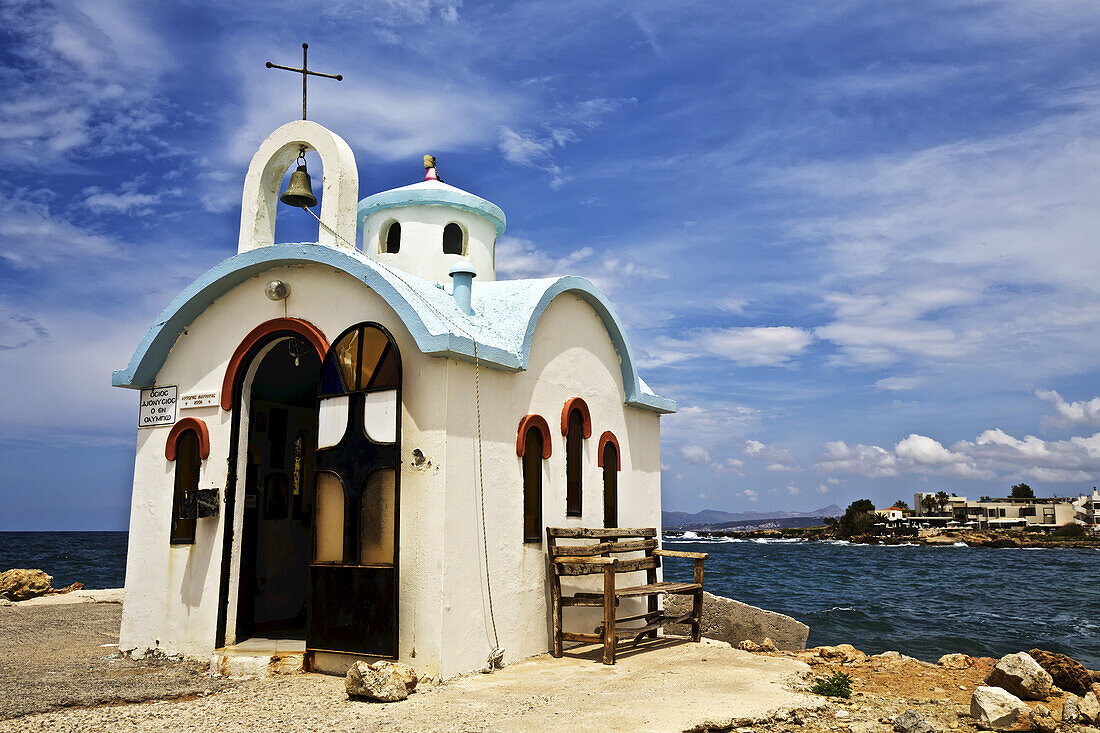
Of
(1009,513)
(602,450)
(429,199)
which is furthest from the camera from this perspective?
(1009,513)

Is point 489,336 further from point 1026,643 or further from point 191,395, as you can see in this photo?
point 1026,643

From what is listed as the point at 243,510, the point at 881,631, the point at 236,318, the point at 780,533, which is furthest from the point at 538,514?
the point at 780,533

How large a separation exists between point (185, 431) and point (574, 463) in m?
4.83

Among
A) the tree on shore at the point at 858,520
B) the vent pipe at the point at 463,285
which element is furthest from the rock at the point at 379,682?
the tree on shore at the point at 858,520

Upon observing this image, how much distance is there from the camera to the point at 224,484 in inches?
383

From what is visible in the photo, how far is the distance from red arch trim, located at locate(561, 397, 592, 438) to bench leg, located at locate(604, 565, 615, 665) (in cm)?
216

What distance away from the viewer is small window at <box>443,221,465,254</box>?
13.1 metres

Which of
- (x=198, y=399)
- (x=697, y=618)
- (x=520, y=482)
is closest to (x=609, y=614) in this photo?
(x=520, y=482)

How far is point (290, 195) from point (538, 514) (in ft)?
15.9

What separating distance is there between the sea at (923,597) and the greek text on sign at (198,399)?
1552 cm

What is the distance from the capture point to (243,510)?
9969mm

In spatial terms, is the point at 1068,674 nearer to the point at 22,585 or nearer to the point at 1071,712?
the point at 1071,712

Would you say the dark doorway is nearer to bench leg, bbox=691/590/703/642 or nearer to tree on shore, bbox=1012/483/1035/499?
bench leg, bbox=691/590/703/642

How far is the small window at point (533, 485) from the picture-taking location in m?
10.0
